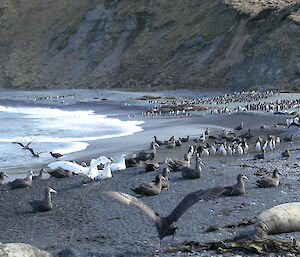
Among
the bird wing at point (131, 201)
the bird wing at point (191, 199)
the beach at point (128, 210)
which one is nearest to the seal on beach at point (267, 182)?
the beach at point (128, 210)

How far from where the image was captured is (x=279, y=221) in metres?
8.08

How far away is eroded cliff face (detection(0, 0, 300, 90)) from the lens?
54469mm

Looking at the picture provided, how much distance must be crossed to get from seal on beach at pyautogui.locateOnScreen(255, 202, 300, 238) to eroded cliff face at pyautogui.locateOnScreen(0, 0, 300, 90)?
4282cm

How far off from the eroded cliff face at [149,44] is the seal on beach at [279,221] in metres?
42.8

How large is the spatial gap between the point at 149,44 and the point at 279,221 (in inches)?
2728

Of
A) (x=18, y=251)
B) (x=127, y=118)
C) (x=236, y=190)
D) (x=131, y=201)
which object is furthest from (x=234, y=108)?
(x=18, y=251)

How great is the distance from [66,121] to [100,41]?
50.4 m

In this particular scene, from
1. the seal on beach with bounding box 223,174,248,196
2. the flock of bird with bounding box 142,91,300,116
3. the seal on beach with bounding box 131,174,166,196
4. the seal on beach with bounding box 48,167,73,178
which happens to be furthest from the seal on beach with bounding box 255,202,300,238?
the flock of bird with bounding box 142,91,300,116

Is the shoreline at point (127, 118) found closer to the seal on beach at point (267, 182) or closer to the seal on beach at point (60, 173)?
the seal on beach at point (60, 173)

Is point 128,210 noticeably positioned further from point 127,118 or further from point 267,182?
point 127,118

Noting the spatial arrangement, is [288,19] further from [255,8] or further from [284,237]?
[284,237]

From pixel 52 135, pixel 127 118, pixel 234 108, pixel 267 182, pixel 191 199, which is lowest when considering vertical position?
pixel 52 135

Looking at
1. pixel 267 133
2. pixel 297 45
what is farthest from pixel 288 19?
pixel 267 133

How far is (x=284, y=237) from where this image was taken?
7.84 metres
